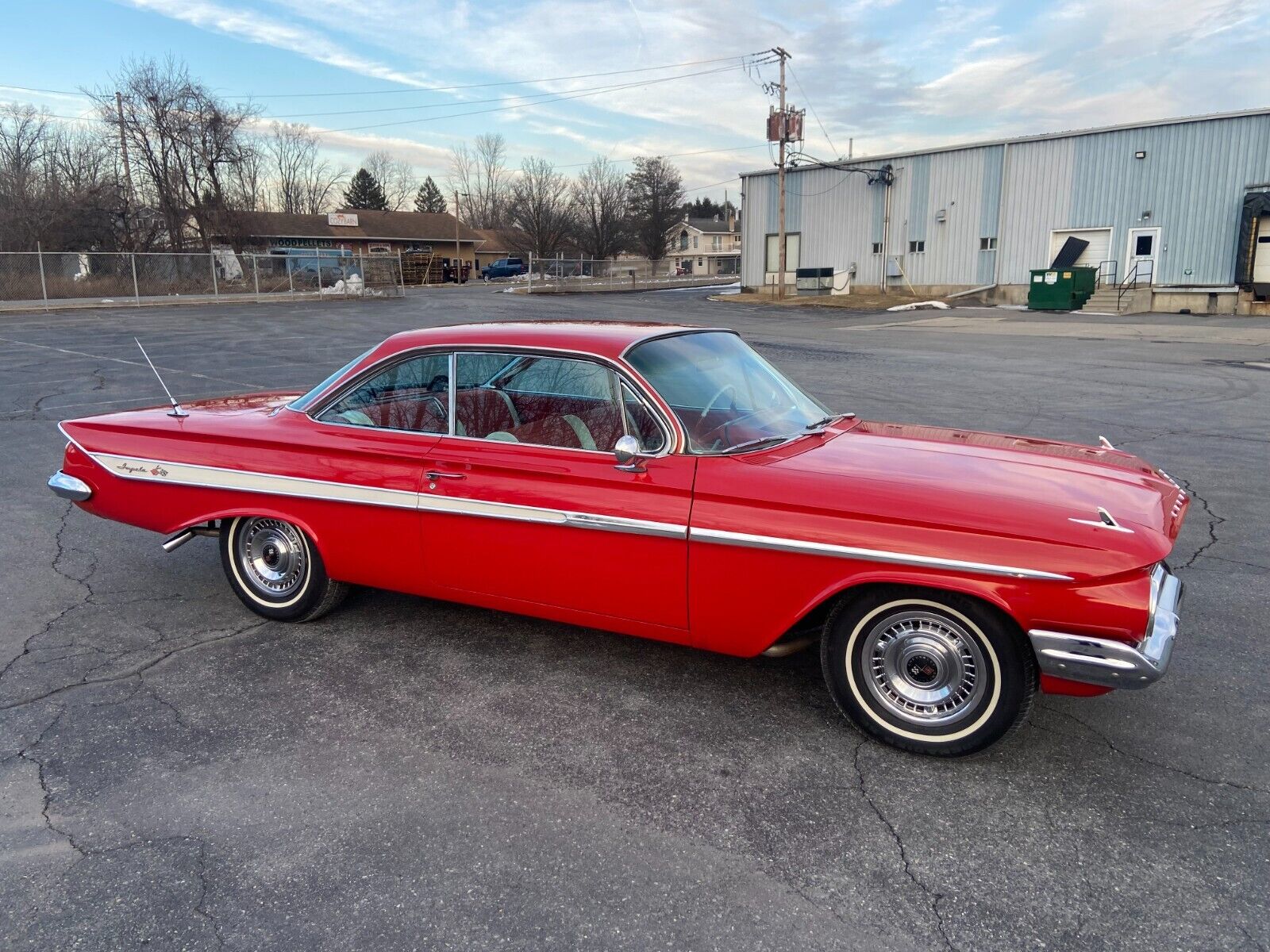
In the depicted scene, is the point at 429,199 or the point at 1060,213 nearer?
the point at 1060,213

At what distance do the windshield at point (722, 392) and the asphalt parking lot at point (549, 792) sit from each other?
76cm

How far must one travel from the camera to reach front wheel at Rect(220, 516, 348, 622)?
4.28 metres

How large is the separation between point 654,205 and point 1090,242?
159 ft

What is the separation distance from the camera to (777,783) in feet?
9.91

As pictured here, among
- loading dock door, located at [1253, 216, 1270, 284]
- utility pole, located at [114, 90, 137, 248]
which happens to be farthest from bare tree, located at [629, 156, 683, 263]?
loading dock door, located at [1253, 216, 1270, 284]

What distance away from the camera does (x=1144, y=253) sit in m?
30.9

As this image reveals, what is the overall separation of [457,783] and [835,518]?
1.67 metres

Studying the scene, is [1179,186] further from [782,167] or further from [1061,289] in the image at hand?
[782,167]

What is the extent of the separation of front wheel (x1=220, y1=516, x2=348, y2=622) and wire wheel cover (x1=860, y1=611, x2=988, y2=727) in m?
2.68

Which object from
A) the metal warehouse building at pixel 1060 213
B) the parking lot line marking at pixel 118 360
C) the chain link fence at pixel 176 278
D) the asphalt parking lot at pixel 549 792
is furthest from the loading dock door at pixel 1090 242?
the asphalt parking lot at pixel 549 792

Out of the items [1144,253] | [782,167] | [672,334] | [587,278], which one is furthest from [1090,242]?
[672,334]

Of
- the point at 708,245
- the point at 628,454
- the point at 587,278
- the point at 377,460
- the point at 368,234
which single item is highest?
the point at 708,245

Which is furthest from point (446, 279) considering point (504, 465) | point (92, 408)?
point (504, 465)

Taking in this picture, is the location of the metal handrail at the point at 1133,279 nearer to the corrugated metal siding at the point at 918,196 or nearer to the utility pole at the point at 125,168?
the corrugated metal siding at the point at 918,196
